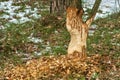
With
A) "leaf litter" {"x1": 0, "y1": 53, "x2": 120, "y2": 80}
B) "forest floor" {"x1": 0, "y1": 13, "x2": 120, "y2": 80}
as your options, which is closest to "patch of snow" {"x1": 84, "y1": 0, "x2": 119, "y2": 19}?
"forest floor" {"x1": 0, "y1": 13, "x2": 120, "y2": 80}

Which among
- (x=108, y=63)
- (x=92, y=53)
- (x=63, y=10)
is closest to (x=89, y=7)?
(x=63, y=10)

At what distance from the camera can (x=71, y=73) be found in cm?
688

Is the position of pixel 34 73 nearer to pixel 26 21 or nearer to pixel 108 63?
pixel 108 63

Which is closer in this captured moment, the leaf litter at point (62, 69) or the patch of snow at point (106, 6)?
the leaf litter at point (62, 69)

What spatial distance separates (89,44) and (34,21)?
3.16 metres

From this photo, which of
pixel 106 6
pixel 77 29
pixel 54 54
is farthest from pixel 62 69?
pixel 106 6

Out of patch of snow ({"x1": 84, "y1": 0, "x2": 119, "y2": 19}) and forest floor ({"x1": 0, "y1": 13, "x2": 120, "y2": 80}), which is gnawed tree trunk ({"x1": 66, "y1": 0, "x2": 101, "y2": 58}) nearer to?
forest floor ({"x1": 0, "y1": 13, "x2": 120, "y2": 80})

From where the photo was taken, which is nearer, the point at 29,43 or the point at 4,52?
the point at 4,52

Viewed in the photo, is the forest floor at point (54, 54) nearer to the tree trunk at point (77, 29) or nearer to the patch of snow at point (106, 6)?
the tree trunk at point (77, 29)

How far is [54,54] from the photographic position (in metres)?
8.60

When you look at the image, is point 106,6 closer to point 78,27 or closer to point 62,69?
point 78,27

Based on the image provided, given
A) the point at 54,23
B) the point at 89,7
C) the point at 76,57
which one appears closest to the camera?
the point at 76,57

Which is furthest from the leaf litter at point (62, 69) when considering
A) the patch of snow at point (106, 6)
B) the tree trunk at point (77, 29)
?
the patch of snow at point (106, 6)

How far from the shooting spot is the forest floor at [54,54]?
6953mm
